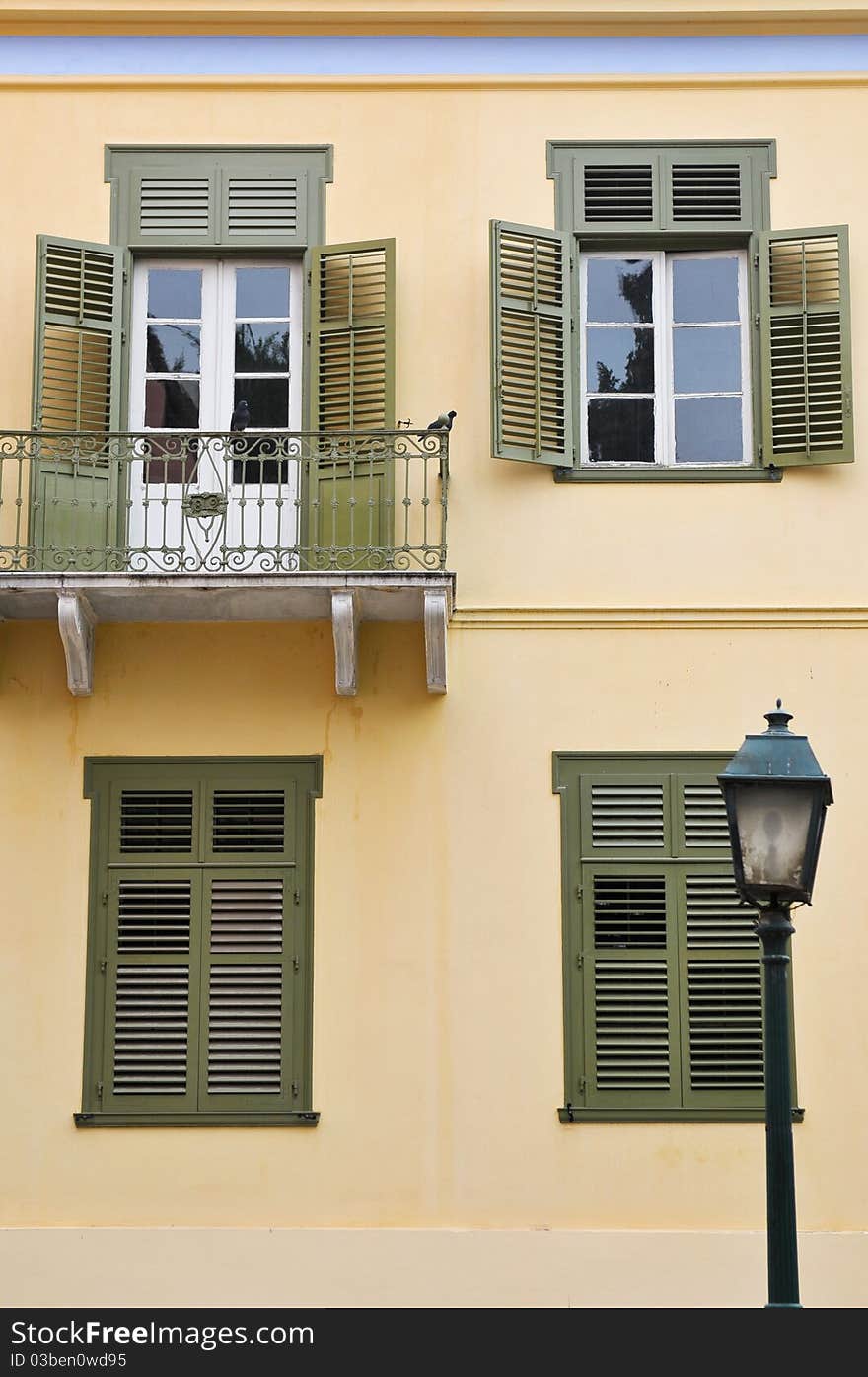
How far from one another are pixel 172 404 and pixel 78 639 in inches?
69.4

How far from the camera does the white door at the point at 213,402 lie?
1143 centimetres

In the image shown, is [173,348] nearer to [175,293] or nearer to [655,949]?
[175,293]

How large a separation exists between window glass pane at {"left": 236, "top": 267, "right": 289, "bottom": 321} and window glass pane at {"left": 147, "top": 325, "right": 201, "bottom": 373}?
0.34 metres

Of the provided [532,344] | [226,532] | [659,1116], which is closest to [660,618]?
[532,344]

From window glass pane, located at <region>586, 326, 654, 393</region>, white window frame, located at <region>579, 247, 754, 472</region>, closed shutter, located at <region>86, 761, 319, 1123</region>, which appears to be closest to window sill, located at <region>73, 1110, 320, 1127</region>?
closed shutter, located at <region>86, 761, 319, 1123</region>

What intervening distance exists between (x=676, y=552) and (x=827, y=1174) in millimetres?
3784

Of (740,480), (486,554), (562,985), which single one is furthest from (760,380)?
(562,985)

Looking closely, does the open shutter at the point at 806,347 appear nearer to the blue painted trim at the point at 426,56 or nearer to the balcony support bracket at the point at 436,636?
the blue painted trim at the point at 426,56

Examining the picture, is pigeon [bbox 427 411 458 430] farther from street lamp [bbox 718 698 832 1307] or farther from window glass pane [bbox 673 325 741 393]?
street lamp [bbox 718 698 832 1307]

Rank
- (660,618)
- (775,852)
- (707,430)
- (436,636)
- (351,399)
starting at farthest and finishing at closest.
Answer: (707,430), (351,399), (660,618), (436,636), (775,852)

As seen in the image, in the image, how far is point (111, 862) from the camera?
11312 mm

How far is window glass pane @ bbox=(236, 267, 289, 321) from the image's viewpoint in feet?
39.7

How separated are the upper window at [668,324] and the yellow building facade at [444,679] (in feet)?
0.20

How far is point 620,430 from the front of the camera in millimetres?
11906
